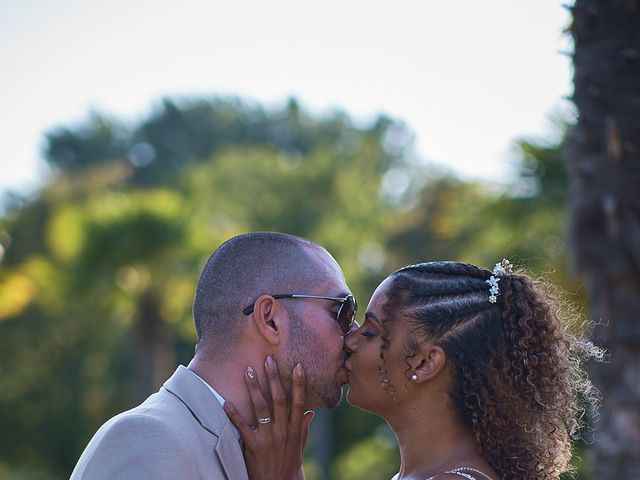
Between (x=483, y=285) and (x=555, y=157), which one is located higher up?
(x=483, y=285)

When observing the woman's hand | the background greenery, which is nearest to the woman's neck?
the woman's hand

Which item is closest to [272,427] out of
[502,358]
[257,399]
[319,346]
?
[257,399]

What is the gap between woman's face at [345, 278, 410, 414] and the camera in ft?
12.3

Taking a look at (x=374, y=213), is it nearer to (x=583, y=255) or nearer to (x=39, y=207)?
(x=39, y=207)

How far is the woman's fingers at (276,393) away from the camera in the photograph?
144 inches

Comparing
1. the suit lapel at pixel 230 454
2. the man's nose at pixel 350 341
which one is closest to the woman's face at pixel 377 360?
the man's nose at pixel 350 341

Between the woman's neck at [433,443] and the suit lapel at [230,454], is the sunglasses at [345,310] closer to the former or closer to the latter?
the woman's neck at [433,443]

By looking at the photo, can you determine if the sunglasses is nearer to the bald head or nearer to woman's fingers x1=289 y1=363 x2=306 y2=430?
the bald head

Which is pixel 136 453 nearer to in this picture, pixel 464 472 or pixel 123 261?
pixel 464 472

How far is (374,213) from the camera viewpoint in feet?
99.4

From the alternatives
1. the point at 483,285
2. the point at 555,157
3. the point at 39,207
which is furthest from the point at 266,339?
the point at 39,207

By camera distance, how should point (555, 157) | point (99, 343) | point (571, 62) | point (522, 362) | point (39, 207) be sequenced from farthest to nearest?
point (39, 207)
point (99, 343)
point (555, 157)
point (571, 62)
point (522, 362)

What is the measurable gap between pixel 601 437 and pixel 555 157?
4.28 metres

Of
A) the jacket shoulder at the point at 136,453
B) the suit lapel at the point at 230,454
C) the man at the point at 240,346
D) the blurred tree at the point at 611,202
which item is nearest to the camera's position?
the jacket shoulder at the point at 136,453
